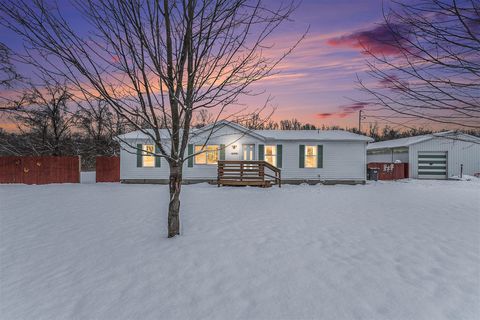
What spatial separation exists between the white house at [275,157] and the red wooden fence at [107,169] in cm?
242

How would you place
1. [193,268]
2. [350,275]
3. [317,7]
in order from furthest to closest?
[317,7]
[193,268]
[350,275]

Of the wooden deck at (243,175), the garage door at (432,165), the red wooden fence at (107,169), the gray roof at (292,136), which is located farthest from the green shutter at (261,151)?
the garage door at (432,165)

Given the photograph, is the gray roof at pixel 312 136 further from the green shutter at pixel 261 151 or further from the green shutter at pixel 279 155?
the green shutter at pixel 261 151

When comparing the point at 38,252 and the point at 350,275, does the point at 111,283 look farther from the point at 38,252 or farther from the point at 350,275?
the point at 350,275

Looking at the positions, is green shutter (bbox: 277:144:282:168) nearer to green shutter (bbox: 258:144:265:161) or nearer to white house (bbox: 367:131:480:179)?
green shutter (bbox: 258:144:265:161)

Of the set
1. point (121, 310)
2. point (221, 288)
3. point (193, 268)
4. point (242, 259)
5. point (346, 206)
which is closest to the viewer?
point (121, 310)

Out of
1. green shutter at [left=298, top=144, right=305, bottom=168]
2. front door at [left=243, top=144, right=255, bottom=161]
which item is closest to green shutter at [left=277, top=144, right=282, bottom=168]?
green shutter at [left=298, top=144, right=305, bottom=168]

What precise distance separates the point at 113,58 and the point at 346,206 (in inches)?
308

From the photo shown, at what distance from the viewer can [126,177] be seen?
56.5ft

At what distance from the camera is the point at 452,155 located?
23.0 meters

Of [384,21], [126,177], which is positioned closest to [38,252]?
[384,21]

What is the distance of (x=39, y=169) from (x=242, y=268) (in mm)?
19002

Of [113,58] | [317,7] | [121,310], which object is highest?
[317,7]

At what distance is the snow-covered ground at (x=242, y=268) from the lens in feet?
9.66
